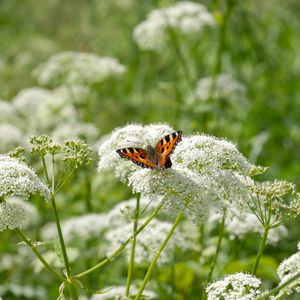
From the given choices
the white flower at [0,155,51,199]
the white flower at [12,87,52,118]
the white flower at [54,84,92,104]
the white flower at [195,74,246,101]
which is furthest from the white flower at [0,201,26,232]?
the white flower at [12,87,52,118]

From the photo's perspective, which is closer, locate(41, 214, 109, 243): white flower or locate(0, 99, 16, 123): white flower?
locate(41, 214, 109, 243): white flower

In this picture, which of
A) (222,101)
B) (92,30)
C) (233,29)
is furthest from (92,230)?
(92,30)

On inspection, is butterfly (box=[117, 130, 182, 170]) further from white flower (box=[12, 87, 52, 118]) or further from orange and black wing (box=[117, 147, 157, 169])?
white flower (box=[12, 87, 52, 118])

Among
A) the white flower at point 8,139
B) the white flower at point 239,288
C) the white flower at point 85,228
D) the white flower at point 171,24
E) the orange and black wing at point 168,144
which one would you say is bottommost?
the white flower at point 239,288

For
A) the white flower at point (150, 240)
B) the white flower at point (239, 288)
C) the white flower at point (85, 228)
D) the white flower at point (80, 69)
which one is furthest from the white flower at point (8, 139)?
the white flower at point (239, 288)

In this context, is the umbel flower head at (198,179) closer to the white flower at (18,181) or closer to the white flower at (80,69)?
the white flower at (18,181)

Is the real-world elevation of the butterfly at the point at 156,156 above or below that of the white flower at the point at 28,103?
below

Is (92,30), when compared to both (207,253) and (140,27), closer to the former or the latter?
(140,27)
